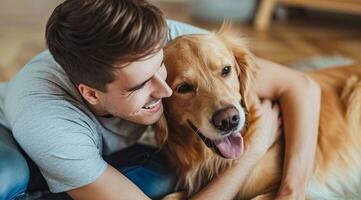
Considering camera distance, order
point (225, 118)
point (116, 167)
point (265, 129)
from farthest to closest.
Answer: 1. point (116, 167)
2. point (265, 129)
3. point (225, 118)

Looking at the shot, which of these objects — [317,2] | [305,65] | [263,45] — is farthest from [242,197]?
[317,2]

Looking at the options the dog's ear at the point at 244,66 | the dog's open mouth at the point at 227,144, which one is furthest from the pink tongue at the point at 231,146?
the dog's ear at the point at 244,66

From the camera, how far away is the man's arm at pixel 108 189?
47.5 inches

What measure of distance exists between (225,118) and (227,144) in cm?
13

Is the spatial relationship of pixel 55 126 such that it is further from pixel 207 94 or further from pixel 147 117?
pixel 207 94

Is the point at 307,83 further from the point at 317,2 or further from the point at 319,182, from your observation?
the point at 317,2

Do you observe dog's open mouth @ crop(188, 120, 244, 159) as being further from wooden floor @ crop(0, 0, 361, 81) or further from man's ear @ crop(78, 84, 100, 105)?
wooden floor @ crop(0, 0, 361, 81)

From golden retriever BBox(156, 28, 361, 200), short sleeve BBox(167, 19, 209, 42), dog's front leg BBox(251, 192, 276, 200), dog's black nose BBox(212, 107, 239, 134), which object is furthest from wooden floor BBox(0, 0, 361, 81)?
dog's black nose BBox(212, 107, 239, 134)

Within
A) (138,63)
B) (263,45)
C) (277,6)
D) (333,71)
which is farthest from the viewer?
(277,6)

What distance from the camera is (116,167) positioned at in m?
1.53

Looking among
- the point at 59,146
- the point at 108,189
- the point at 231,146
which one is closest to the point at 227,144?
the point at 231,146

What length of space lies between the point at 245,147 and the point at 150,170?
304mm

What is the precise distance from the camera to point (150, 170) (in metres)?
1.52

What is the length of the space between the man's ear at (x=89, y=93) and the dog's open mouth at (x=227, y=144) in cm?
25
